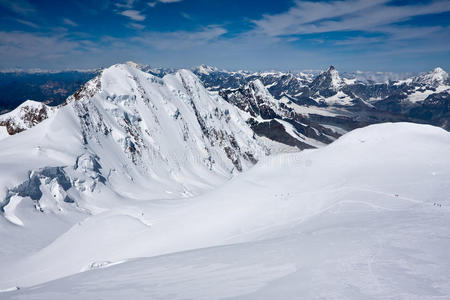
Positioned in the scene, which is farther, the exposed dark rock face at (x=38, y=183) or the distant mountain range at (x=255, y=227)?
the exposed dark rock face at (x=38, y=183)

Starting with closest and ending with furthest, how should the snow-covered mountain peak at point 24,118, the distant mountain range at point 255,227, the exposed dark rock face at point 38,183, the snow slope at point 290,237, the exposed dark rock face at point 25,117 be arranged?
the snow slope at point 290,237
the distant mountain range at point 255,227
the exposed dark rock face at point 38,183
the snow-covered mountain peak at point 24,118
the exposed dark rock face at point 25,117

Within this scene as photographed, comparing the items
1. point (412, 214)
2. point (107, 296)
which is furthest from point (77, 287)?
point (412, 214)

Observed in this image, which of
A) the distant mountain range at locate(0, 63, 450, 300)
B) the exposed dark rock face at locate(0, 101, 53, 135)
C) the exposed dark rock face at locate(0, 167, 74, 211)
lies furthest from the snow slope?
the exposed dark rock face at locate(0, 101, 53, 135)

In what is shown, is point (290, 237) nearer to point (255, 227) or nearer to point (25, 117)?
point (255, 227)

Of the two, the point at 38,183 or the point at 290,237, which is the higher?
the point at 38,183

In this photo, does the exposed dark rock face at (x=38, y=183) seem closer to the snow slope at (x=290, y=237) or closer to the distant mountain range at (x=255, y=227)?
the distant mountain range at (x=255, y=227)

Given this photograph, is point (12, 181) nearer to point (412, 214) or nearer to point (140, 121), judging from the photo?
point (412, 214)

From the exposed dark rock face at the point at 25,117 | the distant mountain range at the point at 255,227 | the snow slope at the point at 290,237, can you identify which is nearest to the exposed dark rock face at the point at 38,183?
the distant mountain range at the point at 255,227

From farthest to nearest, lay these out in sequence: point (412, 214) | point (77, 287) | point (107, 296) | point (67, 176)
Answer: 1. point (67, 176)
2. point (412, 214)
3. point (77, 287)
4. point (107, 296)

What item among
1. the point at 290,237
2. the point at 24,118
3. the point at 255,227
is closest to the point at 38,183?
the point at 255,227
